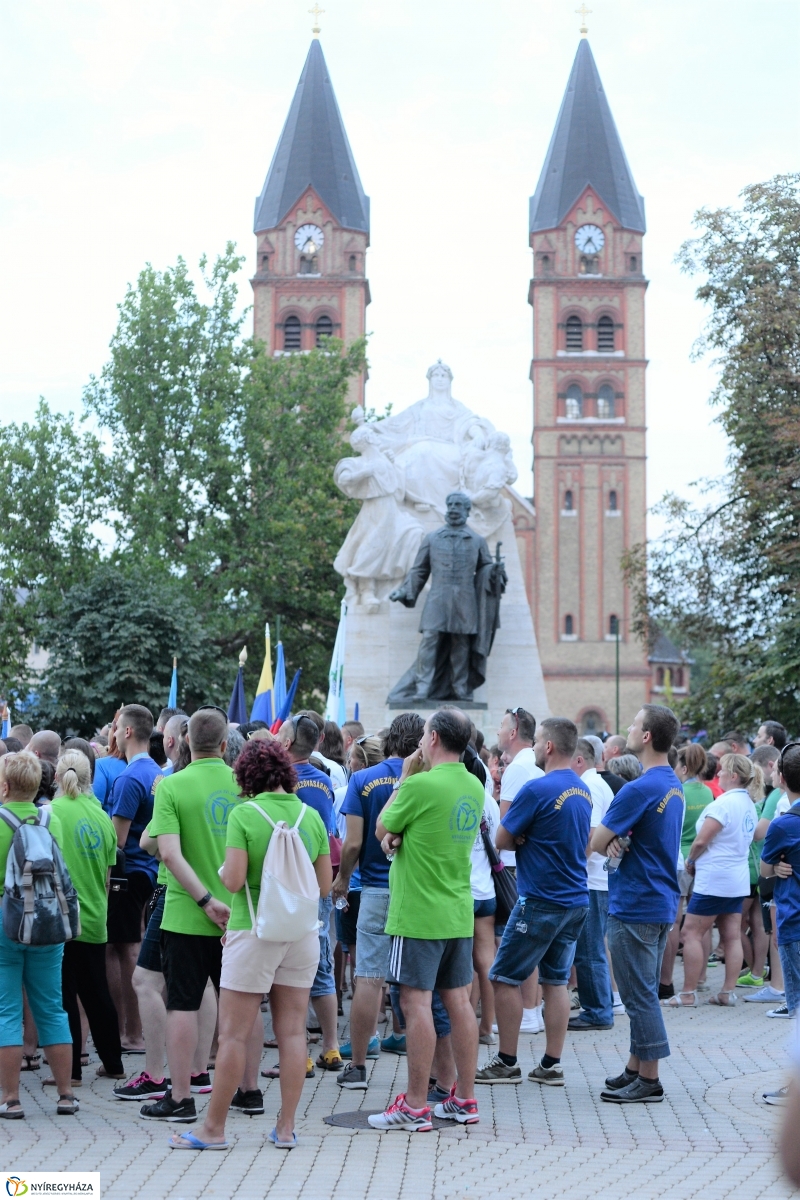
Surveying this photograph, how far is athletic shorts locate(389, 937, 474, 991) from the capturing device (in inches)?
229

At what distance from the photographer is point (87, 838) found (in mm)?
6695

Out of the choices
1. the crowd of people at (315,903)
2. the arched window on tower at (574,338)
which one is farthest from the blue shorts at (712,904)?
the arched window on tower at (574,338)

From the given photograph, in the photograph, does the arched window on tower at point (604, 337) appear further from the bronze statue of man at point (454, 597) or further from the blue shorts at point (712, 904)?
the blue shorts at point (712, 904)

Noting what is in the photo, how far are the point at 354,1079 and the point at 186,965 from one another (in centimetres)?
138

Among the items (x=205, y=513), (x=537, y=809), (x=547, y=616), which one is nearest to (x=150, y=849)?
(x=537, y=809)

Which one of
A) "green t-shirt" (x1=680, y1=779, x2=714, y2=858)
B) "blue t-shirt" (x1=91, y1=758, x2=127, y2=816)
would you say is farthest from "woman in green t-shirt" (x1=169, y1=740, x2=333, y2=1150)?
"green t-shirt" (x1=680, y1=779, x2=714, y2=858)

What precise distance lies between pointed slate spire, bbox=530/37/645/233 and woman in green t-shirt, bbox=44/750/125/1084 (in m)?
69.7

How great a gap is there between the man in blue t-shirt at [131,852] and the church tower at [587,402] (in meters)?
61.5

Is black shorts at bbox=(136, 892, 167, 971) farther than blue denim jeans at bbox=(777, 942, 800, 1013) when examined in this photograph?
No

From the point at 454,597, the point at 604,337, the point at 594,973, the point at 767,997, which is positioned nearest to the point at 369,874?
the point at 594,973

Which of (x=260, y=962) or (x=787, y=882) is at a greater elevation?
(x=787, y=882)

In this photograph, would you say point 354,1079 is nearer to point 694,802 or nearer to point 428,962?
point 428,962

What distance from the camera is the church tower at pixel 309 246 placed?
7069cm

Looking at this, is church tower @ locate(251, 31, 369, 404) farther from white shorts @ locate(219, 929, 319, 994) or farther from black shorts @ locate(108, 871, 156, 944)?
white shorts @ locate(219, 929, 319, 994)
